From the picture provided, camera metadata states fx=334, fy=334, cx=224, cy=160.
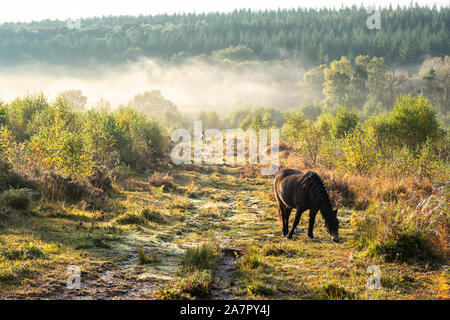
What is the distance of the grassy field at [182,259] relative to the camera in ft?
23.2

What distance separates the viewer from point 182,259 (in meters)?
9.50

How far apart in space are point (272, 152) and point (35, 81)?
529ft

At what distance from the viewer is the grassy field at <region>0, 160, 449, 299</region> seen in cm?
707

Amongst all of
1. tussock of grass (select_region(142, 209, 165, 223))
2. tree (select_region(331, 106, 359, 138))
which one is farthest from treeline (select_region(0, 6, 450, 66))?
tussock of grass (select_region(142, 209, 165, 223))

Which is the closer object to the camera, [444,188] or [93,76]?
[444,188]

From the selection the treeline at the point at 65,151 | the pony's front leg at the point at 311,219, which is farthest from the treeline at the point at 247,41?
the pony's front leg at the point at 311,219

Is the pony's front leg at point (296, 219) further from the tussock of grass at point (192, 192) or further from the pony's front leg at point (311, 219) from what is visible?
the tussock of grass at point (192, 192)

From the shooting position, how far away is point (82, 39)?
184 meters

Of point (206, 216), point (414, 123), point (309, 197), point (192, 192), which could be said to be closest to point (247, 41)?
point (414, 123)

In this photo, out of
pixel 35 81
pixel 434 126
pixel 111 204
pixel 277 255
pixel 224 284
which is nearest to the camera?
pixel 224 284

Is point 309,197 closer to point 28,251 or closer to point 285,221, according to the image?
point 285,221
